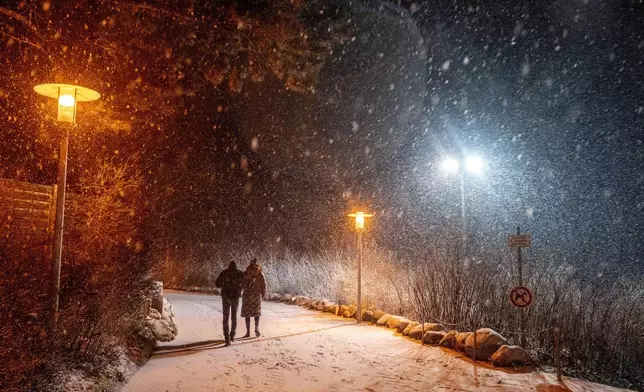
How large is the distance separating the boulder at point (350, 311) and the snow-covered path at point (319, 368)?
344 centimetres

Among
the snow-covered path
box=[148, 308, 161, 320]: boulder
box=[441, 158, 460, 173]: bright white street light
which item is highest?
box=[441, 158, 460, 173]: bright white street light

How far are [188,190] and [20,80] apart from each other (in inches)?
875

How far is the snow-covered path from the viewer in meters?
7.50

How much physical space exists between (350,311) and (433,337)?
4990 millimetres

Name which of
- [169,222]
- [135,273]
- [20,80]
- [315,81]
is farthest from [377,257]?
[169,222]

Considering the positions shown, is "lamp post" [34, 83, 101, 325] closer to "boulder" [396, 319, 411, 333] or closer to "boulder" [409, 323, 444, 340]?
"boulder" [409, 323, 444, 340]

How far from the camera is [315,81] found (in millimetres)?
10508

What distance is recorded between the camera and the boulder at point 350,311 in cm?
1593

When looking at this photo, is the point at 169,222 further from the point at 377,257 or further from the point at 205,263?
the point at 377,257

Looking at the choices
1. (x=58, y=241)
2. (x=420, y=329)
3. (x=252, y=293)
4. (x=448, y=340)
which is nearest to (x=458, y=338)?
(x=448, y=340)

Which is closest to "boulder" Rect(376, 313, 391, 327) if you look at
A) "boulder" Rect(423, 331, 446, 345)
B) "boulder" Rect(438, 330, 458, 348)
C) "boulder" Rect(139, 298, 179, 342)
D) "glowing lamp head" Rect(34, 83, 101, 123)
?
"boulder" Rect(423, 331, 446, 345)

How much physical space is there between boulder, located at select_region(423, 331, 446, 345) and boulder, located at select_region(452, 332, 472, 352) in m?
0.52

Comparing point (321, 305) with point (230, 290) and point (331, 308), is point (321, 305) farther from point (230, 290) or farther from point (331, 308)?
point (230, 290)

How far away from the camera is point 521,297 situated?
875 centimetres
